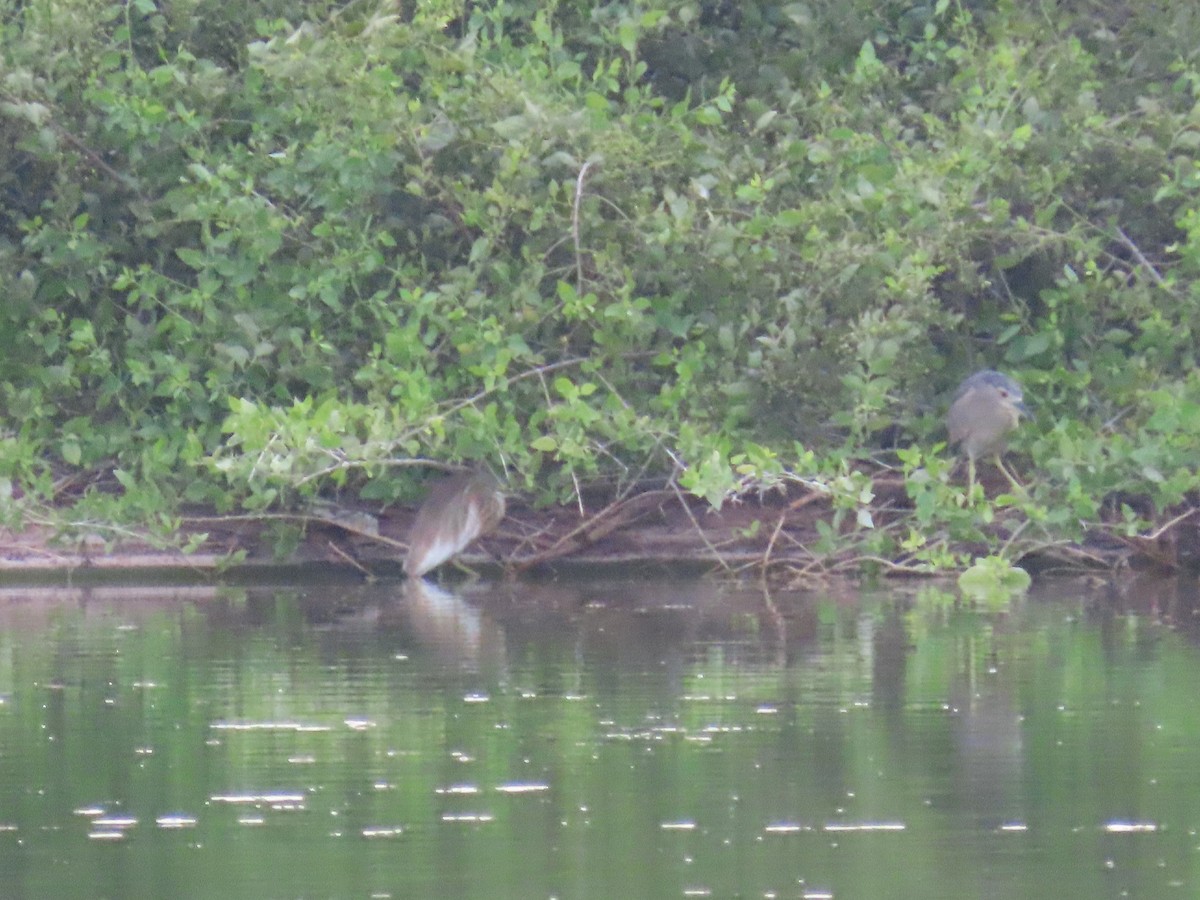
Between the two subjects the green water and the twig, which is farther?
the twig

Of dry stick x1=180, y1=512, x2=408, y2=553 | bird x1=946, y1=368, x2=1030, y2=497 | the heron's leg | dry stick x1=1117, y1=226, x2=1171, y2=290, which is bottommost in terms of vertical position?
dry stick x1=180, y1=512, x2=408, y2=553

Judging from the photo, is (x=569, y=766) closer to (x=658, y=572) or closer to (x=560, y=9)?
(x=658, y=572)

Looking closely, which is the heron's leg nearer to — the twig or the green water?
the green water

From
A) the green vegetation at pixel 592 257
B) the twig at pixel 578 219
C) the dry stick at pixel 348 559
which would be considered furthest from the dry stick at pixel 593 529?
the twig at pixel 578 219

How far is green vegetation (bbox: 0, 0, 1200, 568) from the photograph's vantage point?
38.0 feet

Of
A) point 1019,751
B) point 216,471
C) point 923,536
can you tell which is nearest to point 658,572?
point 923,536

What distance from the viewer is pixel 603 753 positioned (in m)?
6.83

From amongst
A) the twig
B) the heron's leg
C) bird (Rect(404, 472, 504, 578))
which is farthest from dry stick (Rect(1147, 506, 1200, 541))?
bird (Rect(404, 472, 504, 578))

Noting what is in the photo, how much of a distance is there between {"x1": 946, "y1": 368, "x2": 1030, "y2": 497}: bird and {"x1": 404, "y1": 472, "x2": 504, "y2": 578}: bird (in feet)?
7.86

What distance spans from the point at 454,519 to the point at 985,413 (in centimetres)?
277

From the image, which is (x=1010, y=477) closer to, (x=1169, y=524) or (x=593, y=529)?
(x=1169, y=524)

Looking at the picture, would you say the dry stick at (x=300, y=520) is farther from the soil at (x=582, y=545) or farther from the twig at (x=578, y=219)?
the twig at (x=578, y=219)

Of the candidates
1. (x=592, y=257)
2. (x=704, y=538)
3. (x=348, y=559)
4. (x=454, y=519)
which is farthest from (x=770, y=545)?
(x=348, y=559)

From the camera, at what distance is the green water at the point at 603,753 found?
213 inches
